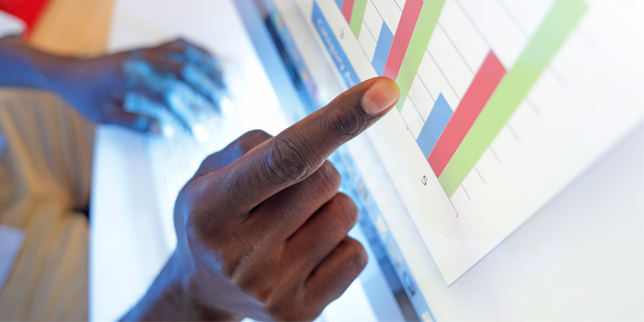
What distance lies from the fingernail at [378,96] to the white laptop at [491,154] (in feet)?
0.13

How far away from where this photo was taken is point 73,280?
592 millimetres

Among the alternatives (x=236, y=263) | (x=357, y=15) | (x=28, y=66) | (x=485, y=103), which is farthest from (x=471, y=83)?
(x=28, y=66)

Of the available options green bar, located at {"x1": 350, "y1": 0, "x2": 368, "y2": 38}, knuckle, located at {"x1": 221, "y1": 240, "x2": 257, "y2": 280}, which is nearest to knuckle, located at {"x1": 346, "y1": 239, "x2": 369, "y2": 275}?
knuckle, located at {"x1": 221, "y1": 240, "x2": 257, "y2": 280}

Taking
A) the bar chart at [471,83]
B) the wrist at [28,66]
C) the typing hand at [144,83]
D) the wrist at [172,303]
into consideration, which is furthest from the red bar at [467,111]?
the wrist at [28,66]

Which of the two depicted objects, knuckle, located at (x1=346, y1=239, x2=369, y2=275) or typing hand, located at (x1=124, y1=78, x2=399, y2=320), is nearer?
typing hand, located at (x1=124, y1=78, x2=399, y2=320)

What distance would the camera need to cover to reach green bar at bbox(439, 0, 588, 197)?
16cm

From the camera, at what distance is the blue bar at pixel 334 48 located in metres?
0.33

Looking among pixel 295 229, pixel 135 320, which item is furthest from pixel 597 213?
pixel 135 320

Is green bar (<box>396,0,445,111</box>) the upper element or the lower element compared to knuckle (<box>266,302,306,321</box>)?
upper

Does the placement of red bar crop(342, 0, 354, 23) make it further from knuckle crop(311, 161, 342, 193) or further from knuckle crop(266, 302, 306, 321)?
knuckle crop(266, 302, 306, 321)

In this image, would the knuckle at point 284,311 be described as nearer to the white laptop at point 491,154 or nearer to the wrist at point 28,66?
the white laptop at point 491,154

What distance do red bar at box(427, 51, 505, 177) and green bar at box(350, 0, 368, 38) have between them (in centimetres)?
12

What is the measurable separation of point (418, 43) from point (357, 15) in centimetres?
8

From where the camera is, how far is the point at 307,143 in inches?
9.1
